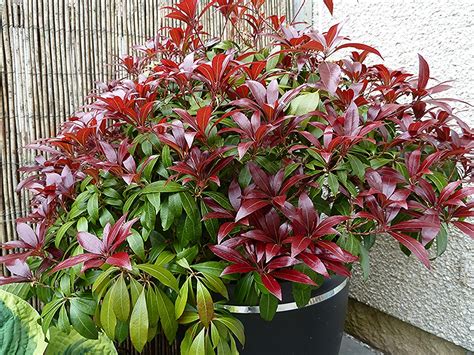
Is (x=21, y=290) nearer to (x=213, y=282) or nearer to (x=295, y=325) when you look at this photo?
(x=213, y=282)

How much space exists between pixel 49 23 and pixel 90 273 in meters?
1.09

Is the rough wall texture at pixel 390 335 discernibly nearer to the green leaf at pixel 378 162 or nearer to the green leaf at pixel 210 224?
the green leaf at pixel 378 162

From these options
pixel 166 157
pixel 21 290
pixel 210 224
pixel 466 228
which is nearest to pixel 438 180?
pixel 466 228

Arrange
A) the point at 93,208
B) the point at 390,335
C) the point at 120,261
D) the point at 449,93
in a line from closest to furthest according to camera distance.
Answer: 1. the point at 120,261
2. the point at 93,208
3. the point at 449,93
4. the point at 390,335

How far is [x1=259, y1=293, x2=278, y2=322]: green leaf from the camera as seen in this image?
1063 mm

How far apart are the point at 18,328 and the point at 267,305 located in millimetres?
650

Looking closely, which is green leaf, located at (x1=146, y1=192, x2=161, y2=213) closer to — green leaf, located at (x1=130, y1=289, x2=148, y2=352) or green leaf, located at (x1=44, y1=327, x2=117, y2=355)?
green leaf, located at (x1=130, y1=289, x2=148, y2=352)

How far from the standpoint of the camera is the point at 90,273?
3.59ft

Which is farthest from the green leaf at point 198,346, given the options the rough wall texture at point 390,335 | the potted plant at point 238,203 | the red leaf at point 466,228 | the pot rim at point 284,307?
the rough wall texture at point 390,335

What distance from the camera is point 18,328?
117 cm

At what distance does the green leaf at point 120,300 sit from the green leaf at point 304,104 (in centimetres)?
56

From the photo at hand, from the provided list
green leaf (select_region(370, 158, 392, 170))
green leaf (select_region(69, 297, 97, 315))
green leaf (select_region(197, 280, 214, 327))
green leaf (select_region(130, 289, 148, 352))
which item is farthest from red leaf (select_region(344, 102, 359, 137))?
green leaf (select_region(69, 297, 97, 315))

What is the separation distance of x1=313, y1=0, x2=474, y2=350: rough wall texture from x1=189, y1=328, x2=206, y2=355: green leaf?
1.09 metres

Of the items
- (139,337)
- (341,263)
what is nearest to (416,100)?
(341,263)
